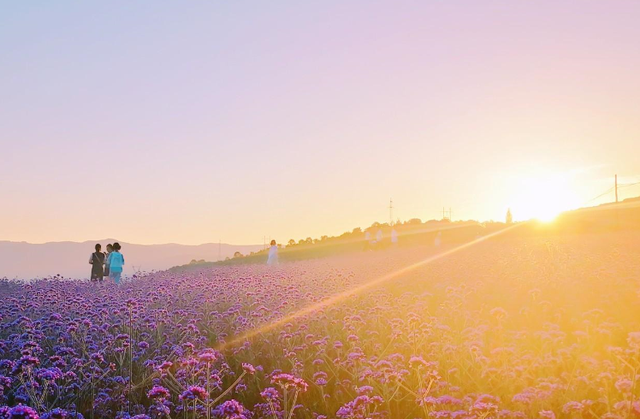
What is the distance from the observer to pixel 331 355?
7.28 metres

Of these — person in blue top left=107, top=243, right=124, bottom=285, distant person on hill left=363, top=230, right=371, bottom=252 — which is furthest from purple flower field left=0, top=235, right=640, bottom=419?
distant person on hill left=363, top=230, right=371, bottom=252

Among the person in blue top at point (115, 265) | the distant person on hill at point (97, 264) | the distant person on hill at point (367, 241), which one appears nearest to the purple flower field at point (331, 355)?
the person in blue top at point (115, 265)

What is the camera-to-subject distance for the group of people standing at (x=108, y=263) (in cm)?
1756

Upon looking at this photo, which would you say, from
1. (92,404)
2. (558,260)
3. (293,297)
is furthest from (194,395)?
(558,260)

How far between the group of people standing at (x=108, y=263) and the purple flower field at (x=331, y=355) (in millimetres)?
6090

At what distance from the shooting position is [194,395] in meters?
3.35

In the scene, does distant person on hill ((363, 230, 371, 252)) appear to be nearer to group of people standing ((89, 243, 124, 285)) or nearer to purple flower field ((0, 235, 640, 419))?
group of people standing ((89, 243, 124, 285))

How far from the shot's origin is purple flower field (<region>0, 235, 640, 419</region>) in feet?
14.9

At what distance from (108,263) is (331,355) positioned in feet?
42.9

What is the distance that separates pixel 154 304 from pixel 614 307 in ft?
27.1

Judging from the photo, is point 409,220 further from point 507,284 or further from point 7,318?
point 7,318

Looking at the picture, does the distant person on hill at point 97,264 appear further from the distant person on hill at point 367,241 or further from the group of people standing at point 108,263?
the distant person on hill at point 367,241

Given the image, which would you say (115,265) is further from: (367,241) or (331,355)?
(367,241)

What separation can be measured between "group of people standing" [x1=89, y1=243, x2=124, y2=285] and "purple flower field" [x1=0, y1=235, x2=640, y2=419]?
6.09 metres
